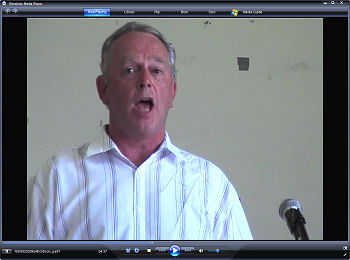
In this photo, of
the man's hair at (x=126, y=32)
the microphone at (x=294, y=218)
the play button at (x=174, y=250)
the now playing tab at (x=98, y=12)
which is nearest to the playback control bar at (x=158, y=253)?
the play button at (x=174, y=250)

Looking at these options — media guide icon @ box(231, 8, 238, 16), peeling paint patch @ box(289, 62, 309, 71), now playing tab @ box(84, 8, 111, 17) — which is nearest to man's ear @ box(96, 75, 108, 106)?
now playing tab @ box(84, 8, 111, 17)

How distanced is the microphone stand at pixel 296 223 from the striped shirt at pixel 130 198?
14 centimetres

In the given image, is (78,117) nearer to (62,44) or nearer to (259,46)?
(62,44)

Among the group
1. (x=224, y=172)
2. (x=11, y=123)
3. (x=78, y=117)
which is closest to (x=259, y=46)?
(x=224, y=172)

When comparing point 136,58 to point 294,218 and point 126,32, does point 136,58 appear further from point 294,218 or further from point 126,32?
point 294,218

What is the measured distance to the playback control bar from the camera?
1.01 metres

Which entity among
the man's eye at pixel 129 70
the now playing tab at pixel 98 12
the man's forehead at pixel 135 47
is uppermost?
the now playing tab at pixel 98 12

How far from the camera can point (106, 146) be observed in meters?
1.10

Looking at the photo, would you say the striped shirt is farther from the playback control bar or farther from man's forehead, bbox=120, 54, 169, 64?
man's forehead, bbox=120, 54, 169, 64

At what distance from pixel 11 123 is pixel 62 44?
0.67ft

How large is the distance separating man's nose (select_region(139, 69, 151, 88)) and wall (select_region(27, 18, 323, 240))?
7cm

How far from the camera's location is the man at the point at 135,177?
1.04 meters

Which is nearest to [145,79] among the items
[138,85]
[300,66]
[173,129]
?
[138,85]

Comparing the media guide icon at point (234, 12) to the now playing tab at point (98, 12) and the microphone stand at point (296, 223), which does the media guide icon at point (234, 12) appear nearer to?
the now playing tab at point (98, 12)
